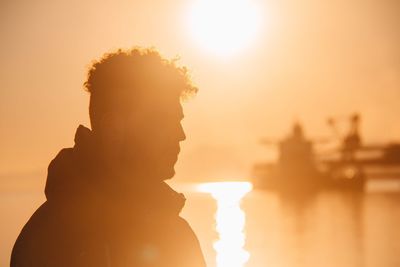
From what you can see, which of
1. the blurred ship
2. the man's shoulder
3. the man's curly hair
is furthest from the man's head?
the blurred ship

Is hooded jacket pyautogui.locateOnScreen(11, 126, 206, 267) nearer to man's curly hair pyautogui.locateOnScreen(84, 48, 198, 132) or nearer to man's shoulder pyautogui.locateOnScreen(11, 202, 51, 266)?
man's shoulder pyautogui.locateOnScreen(11, 202, 51, 266)

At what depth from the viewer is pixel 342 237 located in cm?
6919

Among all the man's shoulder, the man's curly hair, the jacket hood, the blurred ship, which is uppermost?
the blurred ship

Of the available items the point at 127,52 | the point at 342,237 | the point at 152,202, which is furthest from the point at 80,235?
the point at 342,237

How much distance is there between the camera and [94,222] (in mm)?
1956

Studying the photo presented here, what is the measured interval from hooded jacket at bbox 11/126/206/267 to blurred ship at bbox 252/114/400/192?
4692 inches

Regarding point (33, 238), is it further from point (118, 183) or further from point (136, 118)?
point (136, 118)

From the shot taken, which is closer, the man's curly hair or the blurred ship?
the man's curly hair

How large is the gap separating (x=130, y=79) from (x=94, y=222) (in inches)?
16.5

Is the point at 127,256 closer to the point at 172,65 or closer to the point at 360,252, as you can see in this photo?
the point at 172,65

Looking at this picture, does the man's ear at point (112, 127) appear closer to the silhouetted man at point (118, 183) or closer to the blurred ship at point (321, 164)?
the silhouetted man at point (118, 183)

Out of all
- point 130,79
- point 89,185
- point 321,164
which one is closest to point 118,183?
point 89,185

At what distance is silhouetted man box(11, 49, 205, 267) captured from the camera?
193 cm

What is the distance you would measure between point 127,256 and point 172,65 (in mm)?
579
